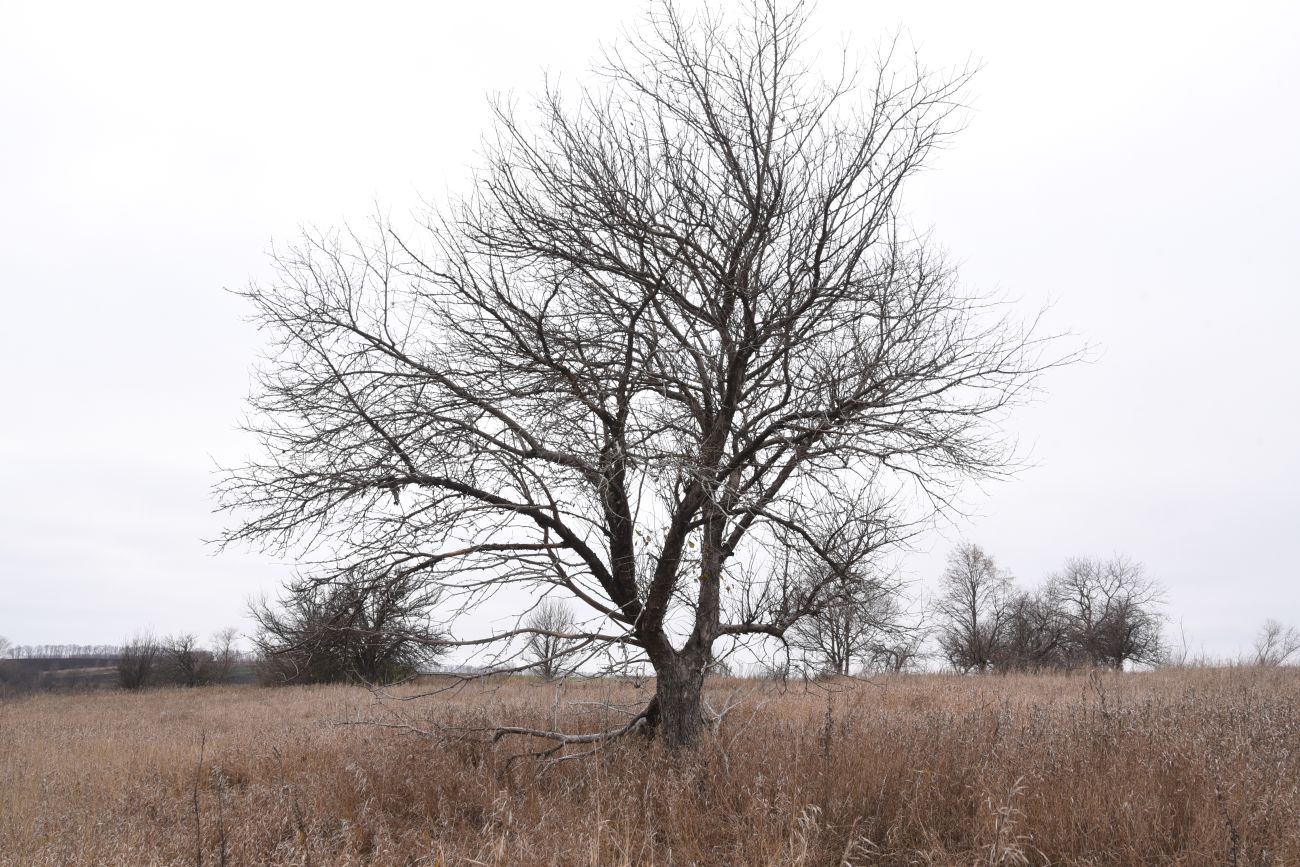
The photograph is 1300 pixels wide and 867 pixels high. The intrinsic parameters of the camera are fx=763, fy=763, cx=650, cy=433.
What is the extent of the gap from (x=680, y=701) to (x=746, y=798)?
167 cm

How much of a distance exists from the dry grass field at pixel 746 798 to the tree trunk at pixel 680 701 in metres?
0.31

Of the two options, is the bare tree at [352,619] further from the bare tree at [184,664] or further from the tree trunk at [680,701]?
the bare tree at [184,664]

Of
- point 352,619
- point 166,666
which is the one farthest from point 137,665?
point 352,619

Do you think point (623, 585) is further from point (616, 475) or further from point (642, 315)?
point (642, 315)

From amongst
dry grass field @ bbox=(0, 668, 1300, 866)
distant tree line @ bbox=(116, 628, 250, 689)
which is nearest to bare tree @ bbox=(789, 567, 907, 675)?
dry grass field @ bbox=(0, 668, 1300, 866)

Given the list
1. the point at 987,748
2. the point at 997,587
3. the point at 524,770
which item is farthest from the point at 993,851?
the point at 997,587

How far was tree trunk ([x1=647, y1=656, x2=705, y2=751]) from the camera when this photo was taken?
23.3ft

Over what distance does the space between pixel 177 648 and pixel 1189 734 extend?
43414 millimetres

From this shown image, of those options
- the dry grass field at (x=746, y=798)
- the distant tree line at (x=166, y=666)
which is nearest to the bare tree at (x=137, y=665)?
the distant tree line at (x=166, y=666)

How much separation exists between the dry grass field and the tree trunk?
308 mm

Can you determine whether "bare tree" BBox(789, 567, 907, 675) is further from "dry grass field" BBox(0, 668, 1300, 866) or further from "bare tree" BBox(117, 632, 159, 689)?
"bare tree" BBox(117, 632, 159, 689)

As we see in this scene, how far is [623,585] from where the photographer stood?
726cm

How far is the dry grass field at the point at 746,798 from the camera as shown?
4.49 metres

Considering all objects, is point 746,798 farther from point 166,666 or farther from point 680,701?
A: point 166,666
